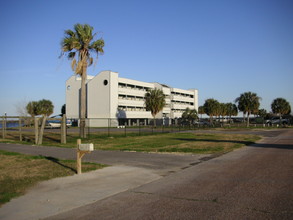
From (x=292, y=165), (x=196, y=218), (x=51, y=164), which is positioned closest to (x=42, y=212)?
(x=196, y=218)

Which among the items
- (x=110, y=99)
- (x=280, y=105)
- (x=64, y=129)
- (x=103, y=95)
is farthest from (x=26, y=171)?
(x=280, y=105)

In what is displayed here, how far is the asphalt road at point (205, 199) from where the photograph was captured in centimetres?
549

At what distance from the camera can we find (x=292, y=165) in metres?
11.0

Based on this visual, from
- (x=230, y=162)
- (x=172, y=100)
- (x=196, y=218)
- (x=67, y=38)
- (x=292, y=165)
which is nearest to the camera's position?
(x=196, y=218)

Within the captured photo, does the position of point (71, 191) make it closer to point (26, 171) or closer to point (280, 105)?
point (26, 171)

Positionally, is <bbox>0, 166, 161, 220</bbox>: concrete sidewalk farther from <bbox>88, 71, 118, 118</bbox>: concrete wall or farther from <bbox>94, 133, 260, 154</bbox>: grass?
<bbox>88, 71, 118, 118</bbox>: concrete wall

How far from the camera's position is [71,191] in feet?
24.2

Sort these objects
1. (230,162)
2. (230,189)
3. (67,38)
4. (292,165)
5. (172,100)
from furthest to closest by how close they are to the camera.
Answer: (172,100), (67,38), (230,162), (292,165), (230,189)

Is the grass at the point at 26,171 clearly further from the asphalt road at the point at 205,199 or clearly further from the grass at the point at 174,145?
the grass at the point at 174,145

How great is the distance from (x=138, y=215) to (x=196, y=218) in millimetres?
1086

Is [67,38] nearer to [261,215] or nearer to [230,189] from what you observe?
[230,189]

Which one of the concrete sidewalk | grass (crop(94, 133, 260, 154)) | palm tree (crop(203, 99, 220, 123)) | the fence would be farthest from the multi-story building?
the concrete sidewalk

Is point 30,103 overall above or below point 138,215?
above

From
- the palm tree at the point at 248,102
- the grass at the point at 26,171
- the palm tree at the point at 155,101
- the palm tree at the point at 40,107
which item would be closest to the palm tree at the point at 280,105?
the palm tree at the point at 248,102
